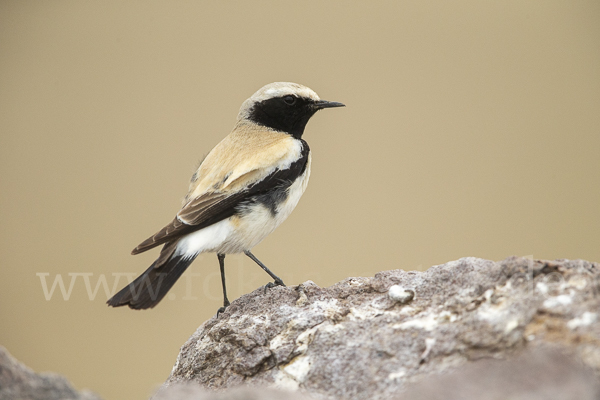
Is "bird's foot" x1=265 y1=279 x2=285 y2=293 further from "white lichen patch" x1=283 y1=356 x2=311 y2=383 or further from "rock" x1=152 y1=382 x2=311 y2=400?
"rock" x1=152 y1=382 x2=311 y2=400

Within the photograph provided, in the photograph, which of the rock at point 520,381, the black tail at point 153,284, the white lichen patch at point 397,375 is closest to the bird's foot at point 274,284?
the black tail at point 153,284

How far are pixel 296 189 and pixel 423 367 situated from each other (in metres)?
2.21

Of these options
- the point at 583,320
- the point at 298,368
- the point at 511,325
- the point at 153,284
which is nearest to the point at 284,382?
the point at 298,368

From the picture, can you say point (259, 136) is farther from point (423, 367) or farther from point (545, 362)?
point (545, 362)

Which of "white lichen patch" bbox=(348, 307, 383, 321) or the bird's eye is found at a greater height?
the bird's eye

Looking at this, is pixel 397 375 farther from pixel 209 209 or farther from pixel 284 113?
pixel 284 113

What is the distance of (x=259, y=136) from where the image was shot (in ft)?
15.1

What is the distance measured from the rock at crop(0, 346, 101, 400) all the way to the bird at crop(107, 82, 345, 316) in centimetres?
107

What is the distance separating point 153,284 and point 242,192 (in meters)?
0.92

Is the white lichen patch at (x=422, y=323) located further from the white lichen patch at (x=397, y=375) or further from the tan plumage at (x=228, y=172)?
the tan plumage at (x=228, y=172)

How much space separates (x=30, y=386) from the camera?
2.33 m

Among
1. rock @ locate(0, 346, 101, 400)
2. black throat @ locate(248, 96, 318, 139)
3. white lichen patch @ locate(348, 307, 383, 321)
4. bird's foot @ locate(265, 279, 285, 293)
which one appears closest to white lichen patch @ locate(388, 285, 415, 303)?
white lichen patch @ locate(348, 307, 383, 321)

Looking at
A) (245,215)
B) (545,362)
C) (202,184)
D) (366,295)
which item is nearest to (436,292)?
(366,295)

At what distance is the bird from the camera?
3650 millimetres
